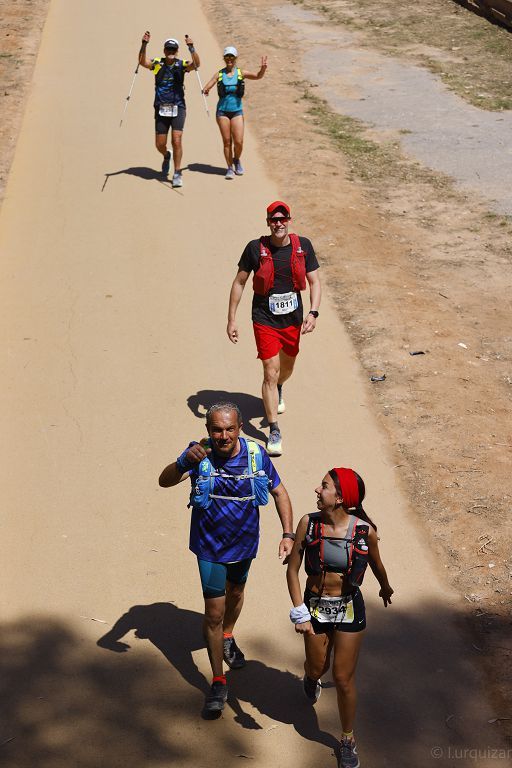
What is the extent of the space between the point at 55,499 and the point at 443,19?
22175 mm

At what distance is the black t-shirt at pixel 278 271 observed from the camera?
9.16m

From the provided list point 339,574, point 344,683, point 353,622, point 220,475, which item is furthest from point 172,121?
point 344,683

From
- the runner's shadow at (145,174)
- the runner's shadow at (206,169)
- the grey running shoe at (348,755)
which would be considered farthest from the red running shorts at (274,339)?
the runner's shadow at (206,169)

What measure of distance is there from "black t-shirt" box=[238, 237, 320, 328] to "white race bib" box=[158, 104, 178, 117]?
6.56m

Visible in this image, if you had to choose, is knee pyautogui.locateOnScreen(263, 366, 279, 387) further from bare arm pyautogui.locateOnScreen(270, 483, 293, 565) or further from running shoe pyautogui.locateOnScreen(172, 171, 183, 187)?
running shoe pyautogui.locateOnScreen(172, 171, 183, 187)

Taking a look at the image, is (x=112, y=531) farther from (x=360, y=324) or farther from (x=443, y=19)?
(x=443, y=19)

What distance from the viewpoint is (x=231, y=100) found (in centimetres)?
1559

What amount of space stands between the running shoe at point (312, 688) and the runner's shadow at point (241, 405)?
3452 millimetres

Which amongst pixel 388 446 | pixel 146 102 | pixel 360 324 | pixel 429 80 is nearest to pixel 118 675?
pixel 388 446

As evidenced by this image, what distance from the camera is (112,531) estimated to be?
26.9 feet

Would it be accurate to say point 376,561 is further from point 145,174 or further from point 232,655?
point 145,174

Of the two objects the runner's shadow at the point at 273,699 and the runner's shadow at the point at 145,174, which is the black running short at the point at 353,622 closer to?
the runner's shadow at the point at 273,699

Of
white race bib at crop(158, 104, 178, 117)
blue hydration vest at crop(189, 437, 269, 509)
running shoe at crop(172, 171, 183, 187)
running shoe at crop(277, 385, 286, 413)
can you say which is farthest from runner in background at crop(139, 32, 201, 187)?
blue hydration vest at crop(189, 437, 269, 509)

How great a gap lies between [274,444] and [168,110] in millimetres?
7397
